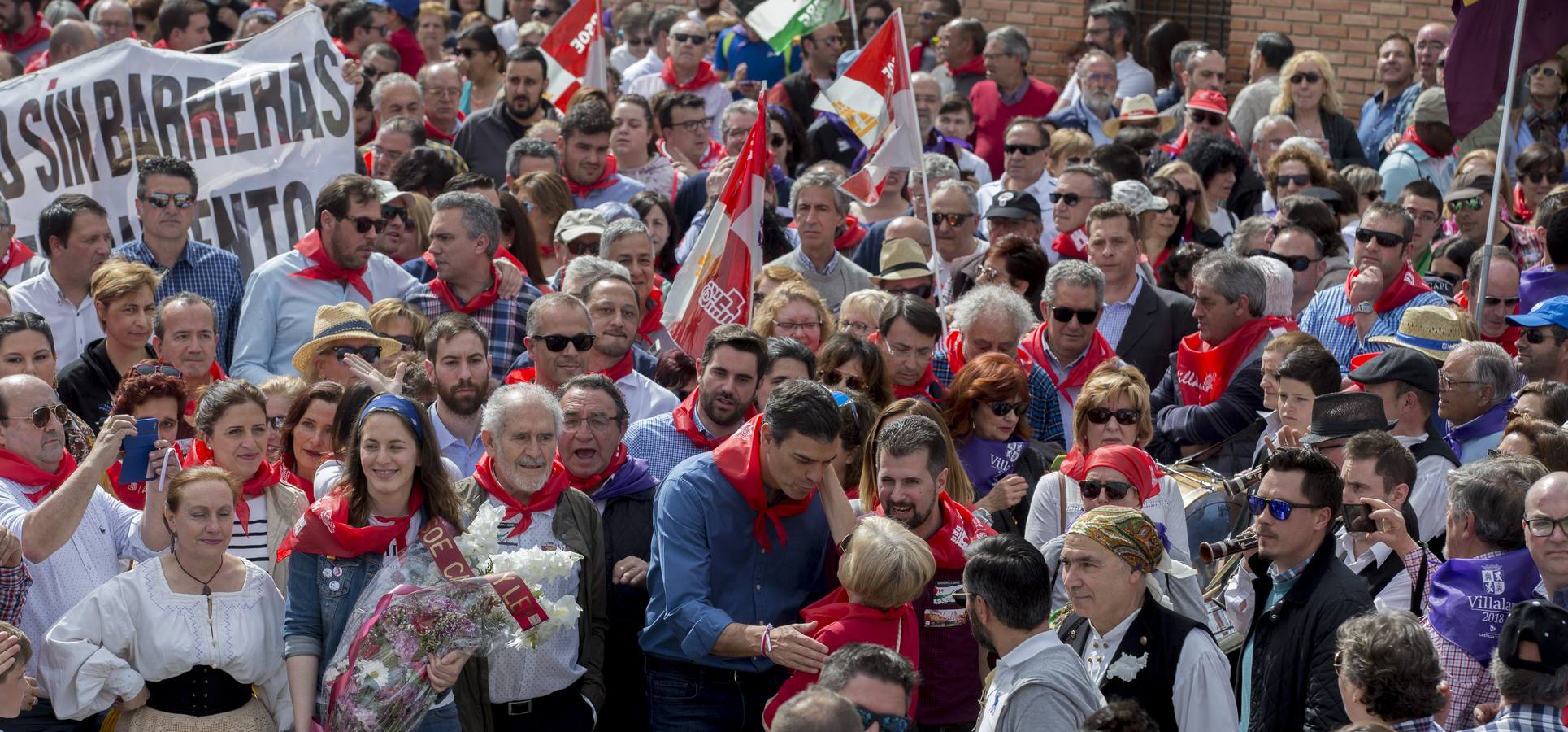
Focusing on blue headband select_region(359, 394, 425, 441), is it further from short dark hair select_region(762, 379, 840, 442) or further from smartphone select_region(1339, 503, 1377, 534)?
smartphone select_region(1339, 503, 1377, 534)

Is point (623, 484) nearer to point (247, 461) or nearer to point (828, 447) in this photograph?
point (828, 447)

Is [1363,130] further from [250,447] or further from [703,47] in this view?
[250,447]

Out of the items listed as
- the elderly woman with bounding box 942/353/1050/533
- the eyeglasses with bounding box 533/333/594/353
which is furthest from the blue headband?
the elderly woman with bounding box 942/353/1050/533

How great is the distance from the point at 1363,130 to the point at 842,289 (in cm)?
604

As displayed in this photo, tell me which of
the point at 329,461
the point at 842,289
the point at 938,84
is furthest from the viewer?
the point at 938,84

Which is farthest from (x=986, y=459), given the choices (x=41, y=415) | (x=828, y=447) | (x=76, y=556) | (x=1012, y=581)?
(x=41, y=415)

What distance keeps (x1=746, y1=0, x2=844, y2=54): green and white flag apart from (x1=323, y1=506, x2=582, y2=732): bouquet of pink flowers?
798 cm

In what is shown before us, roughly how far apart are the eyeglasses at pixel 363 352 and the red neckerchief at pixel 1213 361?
357 cm

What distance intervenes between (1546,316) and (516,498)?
186 inches

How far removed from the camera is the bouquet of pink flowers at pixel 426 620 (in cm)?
532

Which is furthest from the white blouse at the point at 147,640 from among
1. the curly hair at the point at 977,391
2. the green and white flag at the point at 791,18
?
the green and white flag at the point at 791,18

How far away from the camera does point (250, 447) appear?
6.55 meters

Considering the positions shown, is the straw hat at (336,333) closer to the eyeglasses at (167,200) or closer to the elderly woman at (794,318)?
the eyeglasses at (167,200)

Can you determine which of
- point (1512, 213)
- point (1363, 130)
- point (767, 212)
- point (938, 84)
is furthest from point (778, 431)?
point (1363, 130)
